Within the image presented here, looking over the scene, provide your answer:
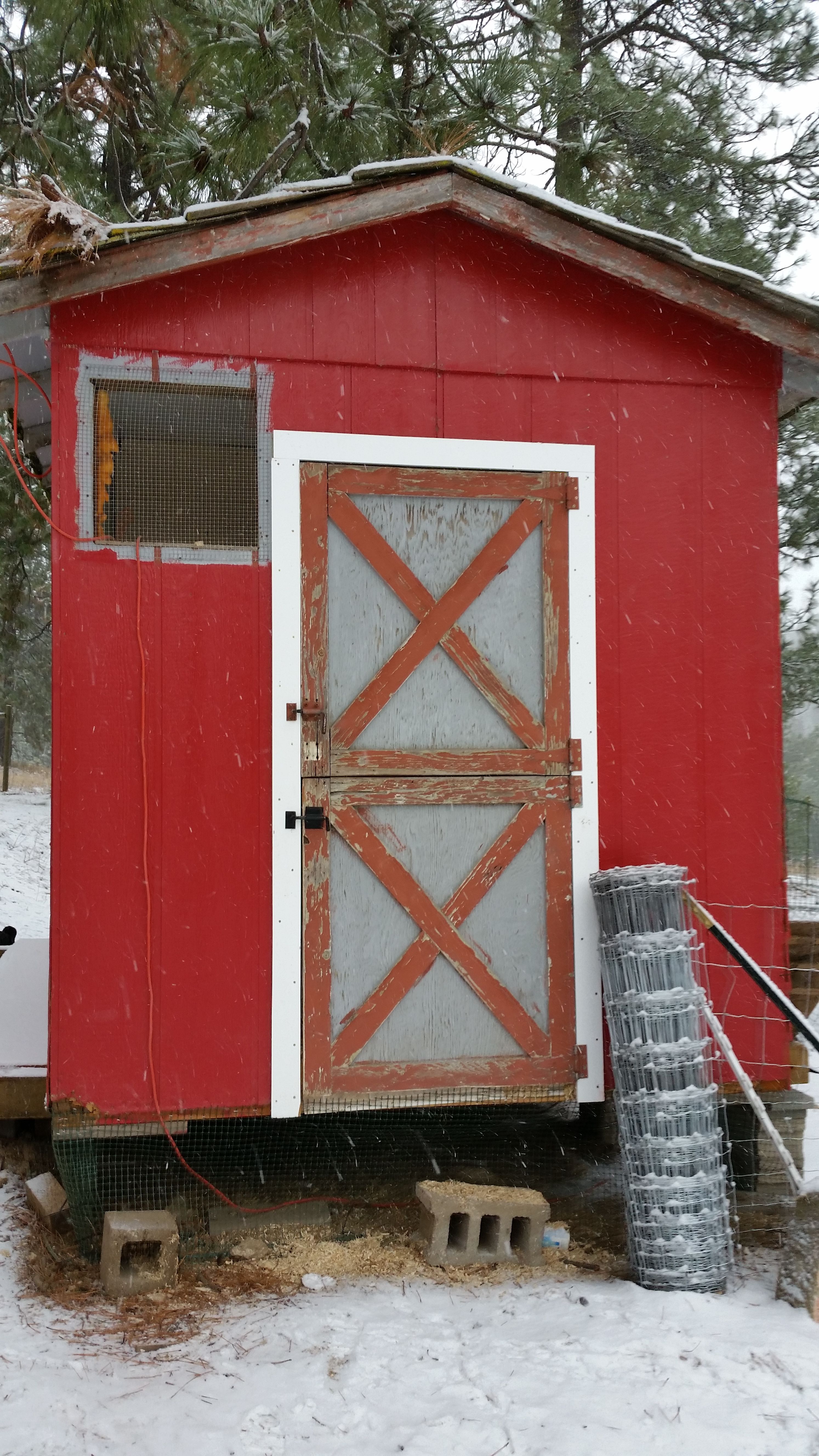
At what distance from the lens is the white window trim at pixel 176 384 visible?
14.1 ft

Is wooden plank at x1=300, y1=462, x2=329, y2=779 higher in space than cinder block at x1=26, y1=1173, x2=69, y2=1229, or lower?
higher

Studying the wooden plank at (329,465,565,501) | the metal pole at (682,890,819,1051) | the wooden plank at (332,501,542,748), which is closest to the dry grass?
the metal pole at (682,890,819,1051)

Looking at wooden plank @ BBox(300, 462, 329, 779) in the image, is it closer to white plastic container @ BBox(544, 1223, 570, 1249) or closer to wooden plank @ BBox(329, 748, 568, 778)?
wooden plank @ BBox(329, 748, 568, 778)

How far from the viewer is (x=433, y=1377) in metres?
3.41

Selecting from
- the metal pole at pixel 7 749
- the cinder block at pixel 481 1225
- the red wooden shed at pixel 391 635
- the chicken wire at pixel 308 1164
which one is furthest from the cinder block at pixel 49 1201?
the metal pole at pixel 7 749

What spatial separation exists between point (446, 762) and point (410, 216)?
209 centimetres

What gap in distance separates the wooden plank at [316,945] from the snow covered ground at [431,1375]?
2.48 ft

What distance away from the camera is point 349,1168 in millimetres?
4941

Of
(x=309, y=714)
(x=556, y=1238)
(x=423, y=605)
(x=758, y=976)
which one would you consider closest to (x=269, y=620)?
(x=309, y=714)

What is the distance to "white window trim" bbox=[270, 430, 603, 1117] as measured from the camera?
4.32 m

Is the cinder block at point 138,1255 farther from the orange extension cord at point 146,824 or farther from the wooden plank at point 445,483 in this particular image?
the wooden plank at point 445,483

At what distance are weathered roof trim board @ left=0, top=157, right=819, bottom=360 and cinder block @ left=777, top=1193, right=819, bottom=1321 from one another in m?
3.17

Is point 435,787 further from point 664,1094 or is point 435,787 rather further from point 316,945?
point 664,1094

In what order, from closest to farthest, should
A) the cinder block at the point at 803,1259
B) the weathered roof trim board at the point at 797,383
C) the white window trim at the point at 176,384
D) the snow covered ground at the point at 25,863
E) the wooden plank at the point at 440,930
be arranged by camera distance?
1. the cinder block at the point at 803,1259
2. the white window trim at the point at 176,384
3. the wooden plank at the point at 440,930
4. the weathered roof trim board at the point at 797,383
5. the snow covered ground at the point at 25,863
